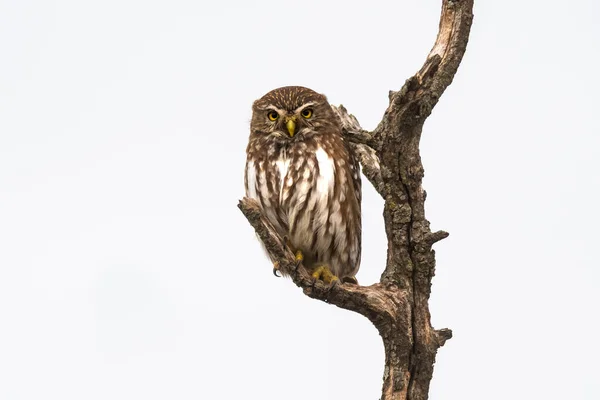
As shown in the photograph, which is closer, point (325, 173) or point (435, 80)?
point (435, 80)

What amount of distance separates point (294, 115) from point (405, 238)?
1316 mm

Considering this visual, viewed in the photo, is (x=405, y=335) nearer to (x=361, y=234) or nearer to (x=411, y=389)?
(x=411, y=389)

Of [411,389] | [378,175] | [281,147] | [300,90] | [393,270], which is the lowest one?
[411,389]

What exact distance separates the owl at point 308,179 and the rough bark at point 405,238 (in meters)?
0.45

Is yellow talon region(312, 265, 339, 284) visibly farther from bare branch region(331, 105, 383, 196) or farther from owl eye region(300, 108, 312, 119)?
owl eye region(300, 108, 312, 119)

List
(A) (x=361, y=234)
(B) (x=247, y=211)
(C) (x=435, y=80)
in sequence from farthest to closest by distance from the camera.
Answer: (A) (x=361, y=234) → (B) (x=247, y=211) → (C) (x=435, y=80)

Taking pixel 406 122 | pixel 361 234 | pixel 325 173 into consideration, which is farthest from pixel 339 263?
pixel 406 122

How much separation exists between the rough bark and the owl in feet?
1.46

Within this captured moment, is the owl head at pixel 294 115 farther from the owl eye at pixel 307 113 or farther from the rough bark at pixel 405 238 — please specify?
the rough bark at pixel 405 238

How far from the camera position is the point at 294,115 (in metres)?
5.67

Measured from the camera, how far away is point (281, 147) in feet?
18.6

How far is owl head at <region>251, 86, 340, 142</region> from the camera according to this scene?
18.6 feet

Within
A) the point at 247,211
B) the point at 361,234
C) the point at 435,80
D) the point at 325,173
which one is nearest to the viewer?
the point at 435,80

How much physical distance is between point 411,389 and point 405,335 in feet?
1.12
